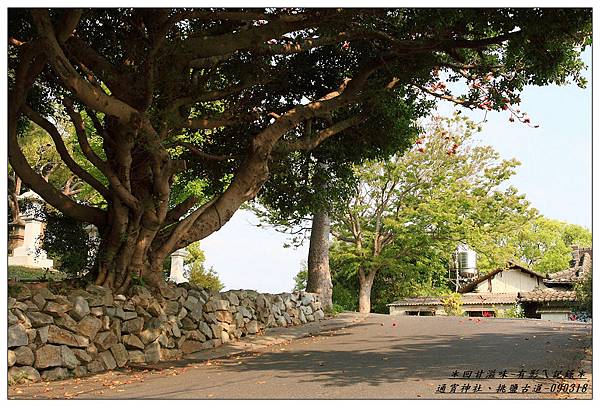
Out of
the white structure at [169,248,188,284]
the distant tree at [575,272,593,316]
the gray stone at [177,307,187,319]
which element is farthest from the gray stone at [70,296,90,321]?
the white structure at [169,248,188,284]

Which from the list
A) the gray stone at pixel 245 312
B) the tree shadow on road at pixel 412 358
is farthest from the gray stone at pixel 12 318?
the gray stone at pixel 245 312

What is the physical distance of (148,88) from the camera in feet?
34.6

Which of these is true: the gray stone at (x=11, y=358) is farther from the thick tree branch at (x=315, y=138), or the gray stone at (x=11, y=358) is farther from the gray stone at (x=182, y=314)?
the thick tree branch at (x=315, y=138)

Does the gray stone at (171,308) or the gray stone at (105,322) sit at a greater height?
the gray stone at (171,308)

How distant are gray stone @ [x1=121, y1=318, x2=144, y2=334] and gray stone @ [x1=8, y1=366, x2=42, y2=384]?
7.09ft

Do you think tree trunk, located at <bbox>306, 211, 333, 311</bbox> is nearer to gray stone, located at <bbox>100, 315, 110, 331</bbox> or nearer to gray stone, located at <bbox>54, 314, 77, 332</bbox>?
gray stone, located at <bbox>100, 315, 110, 331</bbox>

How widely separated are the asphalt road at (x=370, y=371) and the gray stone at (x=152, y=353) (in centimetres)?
77

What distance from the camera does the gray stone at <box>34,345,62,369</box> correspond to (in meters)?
9.62

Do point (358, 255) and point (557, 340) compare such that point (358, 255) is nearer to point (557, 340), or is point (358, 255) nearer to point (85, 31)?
point (557, 340)

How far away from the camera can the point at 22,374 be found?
30.4 feet

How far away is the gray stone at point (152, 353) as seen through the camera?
→ 11.6 metres

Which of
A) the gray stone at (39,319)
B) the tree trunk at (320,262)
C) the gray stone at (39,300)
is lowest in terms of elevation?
the gray stone at (39,319)

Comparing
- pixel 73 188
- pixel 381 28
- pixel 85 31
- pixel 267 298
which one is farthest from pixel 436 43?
pixel 73 188

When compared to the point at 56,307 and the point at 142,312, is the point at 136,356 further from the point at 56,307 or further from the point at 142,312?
the point at 56,307
